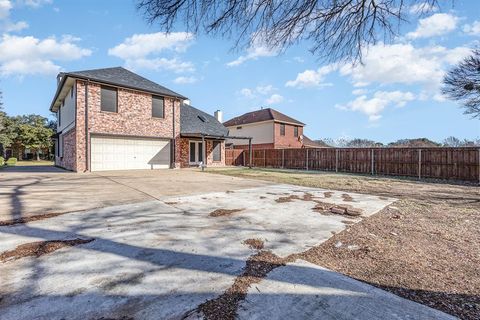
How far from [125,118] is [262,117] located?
647 inches

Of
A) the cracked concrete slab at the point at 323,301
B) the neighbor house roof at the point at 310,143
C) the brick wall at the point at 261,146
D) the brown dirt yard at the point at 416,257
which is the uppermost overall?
the neighbor house roof at the point at 310,143

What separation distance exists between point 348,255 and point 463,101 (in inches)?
734

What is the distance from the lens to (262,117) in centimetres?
2831

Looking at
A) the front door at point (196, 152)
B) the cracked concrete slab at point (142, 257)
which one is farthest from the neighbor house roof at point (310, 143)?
the cracked concrete slab at point (142, 257)

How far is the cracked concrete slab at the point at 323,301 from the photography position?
5.89ft

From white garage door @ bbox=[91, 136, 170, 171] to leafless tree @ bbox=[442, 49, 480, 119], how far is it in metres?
18.0

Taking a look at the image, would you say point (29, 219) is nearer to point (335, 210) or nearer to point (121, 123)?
point (335, 210)

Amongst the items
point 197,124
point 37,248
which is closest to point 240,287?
point 37,248

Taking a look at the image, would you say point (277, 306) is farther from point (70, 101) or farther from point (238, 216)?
point (70, 101)

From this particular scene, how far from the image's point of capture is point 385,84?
15.0m

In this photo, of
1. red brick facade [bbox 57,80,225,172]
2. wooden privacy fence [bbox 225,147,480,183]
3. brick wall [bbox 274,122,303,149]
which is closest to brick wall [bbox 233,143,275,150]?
brick wall [bbox 274,122,303,149]

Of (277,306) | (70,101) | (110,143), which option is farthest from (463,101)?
(70,101)

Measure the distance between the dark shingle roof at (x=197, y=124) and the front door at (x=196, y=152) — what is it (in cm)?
103

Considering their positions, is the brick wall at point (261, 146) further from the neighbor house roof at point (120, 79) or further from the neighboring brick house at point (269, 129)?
the neighbor house roof at point (120, 79)
